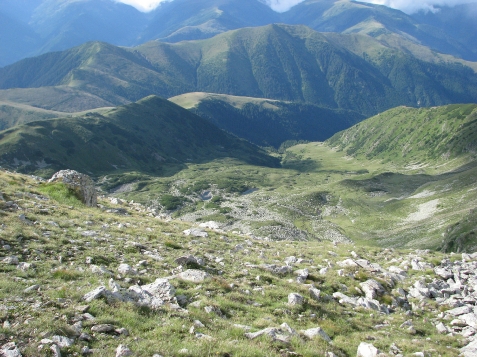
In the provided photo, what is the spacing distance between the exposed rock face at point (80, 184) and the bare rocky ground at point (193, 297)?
3726mm

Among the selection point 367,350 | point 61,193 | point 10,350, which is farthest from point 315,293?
point 61,193

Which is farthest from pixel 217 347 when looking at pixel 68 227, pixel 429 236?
pixel 429 236

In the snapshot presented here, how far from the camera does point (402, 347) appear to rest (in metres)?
13.5

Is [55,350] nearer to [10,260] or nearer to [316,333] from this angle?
[10,260]

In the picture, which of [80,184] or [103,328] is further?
[80,184]

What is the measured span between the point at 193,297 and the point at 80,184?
820 inches

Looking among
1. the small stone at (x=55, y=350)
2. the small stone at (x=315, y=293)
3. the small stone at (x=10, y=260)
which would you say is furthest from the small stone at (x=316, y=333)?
the small stone at (x=10, y=260)

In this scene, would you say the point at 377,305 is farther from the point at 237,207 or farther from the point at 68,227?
the point at 237,207

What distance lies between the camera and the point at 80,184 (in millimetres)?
30516

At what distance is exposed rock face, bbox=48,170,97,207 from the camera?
30.0 meters

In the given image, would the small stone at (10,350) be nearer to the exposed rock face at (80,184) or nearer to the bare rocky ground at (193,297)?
the bare rocky ground at (193,297)

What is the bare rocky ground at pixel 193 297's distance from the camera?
1048cm

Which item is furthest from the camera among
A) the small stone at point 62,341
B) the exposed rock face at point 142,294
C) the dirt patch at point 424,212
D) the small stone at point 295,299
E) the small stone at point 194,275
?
the dirt patch at point 424,212

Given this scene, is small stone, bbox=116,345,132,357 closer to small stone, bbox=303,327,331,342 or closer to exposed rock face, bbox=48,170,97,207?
small stone, bbox=303,327,331,342
